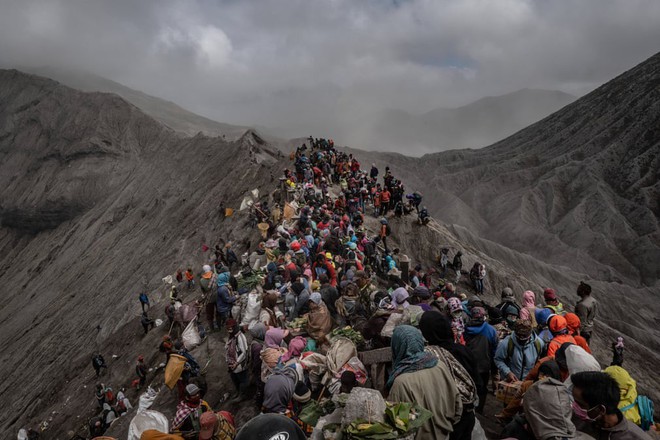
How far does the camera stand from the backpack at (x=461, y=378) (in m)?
3.43

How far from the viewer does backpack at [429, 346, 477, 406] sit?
11.2 feet

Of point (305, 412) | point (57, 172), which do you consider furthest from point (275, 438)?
point (57, 172)

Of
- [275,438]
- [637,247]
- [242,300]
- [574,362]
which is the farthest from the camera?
[637,247]

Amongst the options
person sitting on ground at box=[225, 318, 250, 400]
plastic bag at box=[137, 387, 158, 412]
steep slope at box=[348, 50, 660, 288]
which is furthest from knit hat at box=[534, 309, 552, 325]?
steep slope at box=[348, 50, 660, 288]

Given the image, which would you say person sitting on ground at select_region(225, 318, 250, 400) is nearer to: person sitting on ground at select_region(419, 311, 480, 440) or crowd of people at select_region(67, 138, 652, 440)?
crowd of people at select_region(67, 138, 652, 440)

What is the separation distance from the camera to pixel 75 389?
612 inches

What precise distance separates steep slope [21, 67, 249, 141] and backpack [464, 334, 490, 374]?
240ft

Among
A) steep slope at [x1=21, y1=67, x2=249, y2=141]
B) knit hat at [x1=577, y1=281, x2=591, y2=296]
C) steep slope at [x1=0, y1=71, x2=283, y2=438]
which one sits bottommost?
steep slope at [x1=0, y1=71, x2=283, y2=438]

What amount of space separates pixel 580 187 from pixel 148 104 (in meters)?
95.0

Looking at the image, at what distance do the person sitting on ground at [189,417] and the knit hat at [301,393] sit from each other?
1302 mm

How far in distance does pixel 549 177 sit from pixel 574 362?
2821 inches

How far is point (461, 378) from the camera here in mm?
3482

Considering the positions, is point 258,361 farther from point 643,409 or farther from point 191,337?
point 643,409

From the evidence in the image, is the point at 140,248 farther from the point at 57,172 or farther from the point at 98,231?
the point at 57,172
